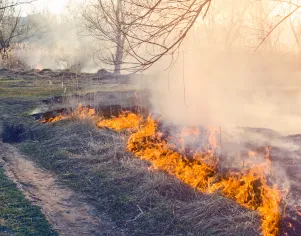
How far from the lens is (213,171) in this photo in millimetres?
5855

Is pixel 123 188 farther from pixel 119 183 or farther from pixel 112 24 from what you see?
pixel 112 24

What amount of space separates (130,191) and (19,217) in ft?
5.23

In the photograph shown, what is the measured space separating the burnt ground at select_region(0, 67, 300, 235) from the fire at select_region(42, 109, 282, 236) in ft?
0.55

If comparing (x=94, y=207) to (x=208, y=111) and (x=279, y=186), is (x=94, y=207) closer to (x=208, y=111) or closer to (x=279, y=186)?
(x=279, y=186)

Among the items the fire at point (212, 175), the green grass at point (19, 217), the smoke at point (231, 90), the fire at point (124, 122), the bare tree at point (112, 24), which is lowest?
the green grass at point (19, 217)

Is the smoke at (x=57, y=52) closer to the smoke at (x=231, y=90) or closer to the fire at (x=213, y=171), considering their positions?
the smoke at (x=231, y=90)

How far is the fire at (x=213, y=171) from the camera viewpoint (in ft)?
15.1

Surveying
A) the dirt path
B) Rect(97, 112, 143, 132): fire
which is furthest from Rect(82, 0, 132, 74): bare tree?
the dirt path

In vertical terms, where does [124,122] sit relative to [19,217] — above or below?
above

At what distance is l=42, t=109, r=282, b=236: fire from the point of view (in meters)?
4.61

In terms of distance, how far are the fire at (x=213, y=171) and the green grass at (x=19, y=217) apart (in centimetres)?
202

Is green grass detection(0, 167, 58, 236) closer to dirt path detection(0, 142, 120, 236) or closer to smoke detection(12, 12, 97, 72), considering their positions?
dirt path detection(0, 142, 120, 236)

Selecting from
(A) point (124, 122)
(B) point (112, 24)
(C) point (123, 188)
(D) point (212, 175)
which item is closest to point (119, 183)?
(C) point (123, 188)

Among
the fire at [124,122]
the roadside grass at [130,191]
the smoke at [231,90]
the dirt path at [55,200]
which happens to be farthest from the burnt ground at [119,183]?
the smoke at [231,90]
